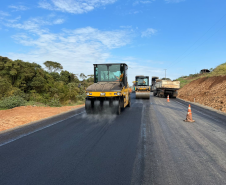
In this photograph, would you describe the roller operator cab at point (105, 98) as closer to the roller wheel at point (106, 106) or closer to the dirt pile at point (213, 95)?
the roller wheel at point (106, 106)

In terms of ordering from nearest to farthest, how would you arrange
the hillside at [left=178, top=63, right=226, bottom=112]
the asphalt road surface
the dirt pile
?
the asphalt road surface, the dirt pile, the hillside at [left=178, top=63, right=226, bottom=112]

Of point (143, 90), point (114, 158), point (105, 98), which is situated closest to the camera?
point (114, 158)

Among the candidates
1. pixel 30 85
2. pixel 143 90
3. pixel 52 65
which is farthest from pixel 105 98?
pixel 52 65

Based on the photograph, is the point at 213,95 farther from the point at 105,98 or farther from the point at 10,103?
the point at 10,103

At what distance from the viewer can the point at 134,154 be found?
461 cm

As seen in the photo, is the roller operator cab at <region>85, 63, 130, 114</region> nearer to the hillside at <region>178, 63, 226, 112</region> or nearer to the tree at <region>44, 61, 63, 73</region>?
the hillside at <region>178, 63, 226, 112</region>

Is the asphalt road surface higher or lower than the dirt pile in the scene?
lower

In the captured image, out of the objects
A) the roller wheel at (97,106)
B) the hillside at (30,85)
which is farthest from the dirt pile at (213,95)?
the hillside at (30,85)

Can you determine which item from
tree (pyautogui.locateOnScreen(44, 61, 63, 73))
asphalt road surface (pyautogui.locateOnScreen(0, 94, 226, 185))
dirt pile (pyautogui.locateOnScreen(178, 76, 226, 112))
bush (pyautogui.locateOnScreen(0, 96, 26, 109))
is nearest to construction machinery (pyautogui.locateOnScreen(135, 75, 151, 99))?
dirt pile (pyautogui.locateOnScreen(178, 76, 226, 112))

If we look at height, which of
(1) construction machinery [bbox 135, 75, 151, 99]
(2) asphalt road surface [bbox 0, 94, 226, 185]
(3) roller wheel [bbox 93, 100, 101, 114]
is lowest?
(2) asphalt road surface [bbox 0, 94, 226, 185]

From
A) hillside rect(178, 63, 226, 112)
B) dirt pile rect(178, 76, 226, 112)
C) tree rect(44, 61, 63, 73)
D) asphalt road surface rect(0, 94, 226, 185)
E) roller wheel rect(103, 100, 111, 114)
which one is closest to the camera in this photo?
asphalt road surface rect(0, 94, 226, 185)

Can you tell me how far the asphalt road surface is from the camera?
343 centimetres

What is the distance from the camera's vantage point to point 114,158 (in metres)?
4.35

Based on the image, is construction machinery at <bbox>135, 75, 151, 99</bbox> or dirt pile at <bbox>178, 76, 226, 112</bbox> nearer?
dirt pile at <bbox>178, 76, 226, 112</bbox>
